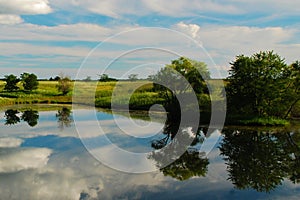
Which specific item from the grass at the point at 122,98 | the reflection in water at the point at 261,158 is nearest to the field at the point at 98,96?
the grass at the point at 122,98

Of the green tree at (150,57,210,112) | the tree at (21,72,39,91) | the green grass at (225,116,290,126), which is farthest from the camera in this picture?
the tree at (21,72,39,91)

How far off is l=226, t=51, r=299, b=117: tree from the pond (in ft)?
12.6

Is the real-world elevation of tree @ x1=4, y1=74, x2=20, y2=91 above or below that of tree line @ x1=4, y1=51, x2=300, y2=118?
above

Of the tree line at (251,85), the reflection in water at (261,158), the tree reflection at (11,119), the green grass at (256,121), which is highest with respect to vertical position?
the tree line at (251,85)

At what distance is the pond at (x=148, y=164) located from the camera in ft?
31.8

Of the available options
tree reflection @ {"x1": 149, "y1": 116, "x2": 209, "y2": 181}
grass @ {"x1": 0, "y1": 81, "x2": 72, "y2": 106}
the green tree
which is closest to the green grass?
the green tree

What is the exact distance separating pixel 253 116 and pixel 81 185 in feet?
58.8

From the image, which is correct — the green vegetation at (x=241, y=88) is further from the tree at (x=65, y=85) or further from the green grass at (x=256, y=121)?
the tree at (x=65, y=85)

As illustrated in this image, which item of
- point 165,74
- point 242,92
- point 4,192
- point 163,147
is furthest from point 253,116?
point 4,192

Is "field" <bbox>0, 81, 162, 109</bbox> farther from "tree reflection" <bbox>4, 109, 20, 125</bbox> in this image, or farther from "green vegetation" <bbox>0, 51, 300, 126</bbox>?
"tree reflection" <bbox>4, 109, 20, 125</bbox>

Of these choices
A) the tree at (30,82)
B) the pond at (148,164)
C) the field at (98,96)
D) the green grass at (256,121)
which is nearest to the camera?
the pond at (148,164)

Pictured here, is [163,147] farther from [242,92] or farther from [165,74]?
[165,74]

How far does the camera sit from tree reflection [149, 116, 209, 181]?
11902 millimetres

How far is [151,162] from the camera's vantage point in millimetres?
13172
